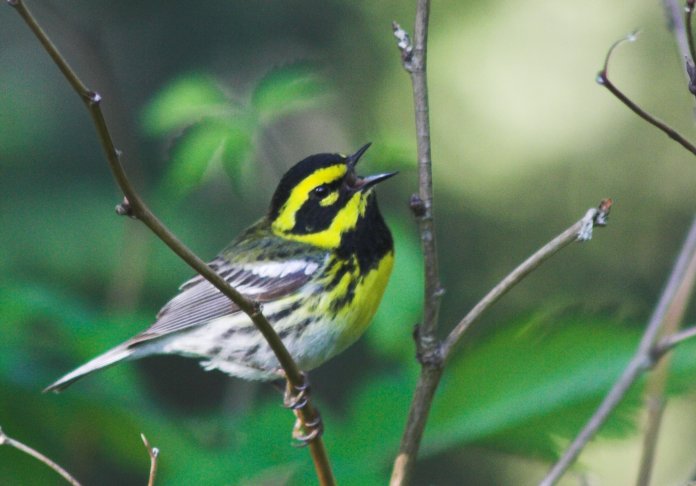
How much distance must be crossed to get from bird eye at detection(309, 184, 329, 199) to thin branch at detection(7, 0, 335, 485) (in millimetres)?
1143

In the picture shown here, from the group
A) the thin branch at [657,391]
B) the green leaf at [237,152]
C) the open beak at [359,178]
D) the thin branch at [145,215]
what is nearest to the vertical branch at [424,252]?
the thin branch at [145,215]

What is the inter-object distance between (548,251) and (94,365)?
5.24ft

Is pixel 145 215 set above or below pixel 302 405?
above

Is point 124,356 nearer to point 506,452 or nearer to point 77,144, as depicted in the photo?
point 506,452

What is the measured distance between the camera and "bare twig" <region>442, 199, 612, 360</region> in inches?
66.9

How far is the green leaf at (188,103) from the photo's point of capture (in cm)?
307

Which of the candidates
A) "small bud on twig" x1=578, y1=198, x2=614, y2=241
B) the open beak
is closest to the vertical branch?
"small bud on twig" x1=578, y1=198, x2=614, y2=241

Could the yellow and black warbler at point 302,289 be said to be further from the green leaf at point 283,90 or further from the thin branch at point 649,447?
the thin branch at point 649,447

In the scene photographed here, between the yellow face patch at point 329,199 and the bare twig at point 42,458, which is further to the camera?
the yellow face patch at point 329,199

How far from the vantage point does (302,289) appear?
3139mm

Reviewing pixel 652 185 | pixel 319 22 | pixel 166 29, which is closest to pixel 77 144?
pixel 166 29

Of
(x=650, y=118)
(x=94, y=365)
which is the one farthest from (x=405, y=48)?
(x=94, y=365)

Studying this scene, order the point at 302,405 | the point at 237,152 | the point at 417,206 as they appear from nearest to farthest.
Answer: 1. the point at 417,206
2. the point at 302,405
3. the point at 237,152

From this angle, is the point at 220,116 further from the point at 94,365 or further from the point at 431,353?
the point at 431,353
